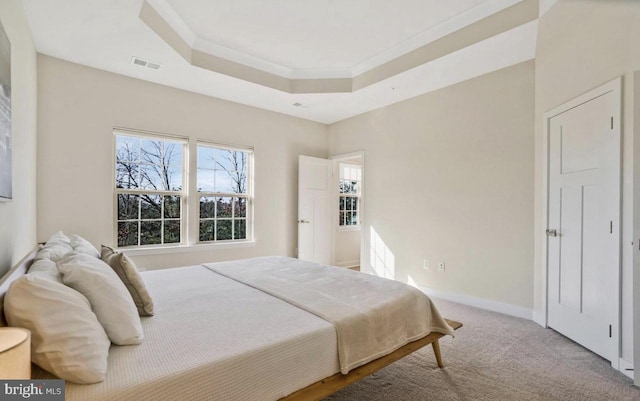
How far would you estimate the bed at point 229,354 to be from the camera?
1094 millimetres

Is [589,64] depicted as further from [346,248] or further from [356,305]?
[346,248]

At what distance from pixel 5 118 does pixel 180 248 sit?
2559 mm

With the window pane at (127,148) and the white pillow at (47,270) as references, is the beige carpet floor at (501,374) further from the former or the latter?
the window pane at (127,148)

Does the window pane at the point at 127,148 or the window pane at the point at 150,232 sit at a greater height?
the window pane at the point at 127,148

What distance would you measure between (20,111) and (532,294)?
4.85 m

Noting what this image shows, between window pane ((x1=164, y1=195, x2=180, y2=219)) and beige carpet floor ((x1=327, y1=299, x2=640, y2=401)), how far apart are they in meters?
3.17

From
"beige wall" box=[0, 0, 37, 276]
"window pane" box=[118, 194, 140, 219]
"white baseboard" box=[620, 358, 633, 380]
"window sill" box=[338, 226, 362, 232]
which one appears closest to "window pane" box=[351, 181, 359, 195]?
"window sill" box=[338, 226, 362, 232]

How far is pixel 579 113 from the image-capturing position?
2.67 metres

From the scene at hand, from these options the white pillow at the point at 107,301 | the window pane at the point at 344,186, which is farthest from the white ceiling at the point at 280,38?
the window pane at the point at 344,186

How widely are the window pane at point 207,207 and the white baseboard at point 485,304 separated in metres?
3.16

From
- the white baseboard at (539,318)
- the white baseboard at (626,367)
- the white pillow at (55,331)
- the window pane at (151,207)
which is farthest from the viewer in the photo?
the window pane at (151,207)

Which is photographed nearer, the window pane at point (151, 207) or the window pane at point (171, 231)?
the window pane at point (151, 207)

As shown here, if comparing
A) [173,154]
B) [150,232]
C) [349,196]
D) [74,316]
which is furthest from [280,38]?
[349,196]

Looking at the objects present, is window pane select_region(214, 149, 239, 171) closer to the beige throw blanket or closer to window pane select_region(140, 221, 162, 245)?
window pane select_region(140, 221, 162, 245)
